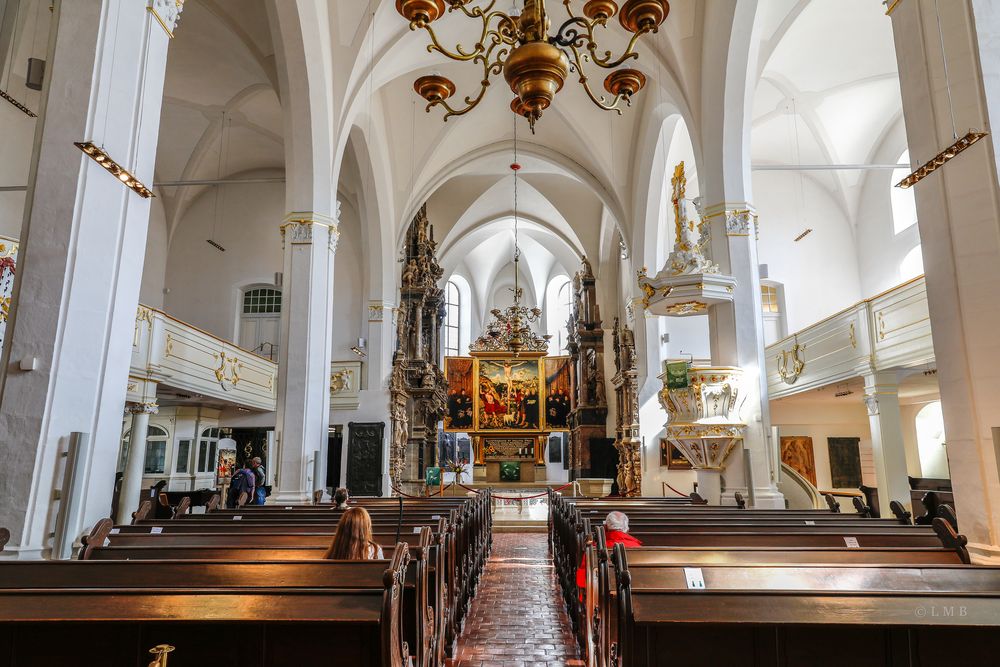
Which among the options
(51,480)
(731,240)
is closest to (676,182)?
(731,240)

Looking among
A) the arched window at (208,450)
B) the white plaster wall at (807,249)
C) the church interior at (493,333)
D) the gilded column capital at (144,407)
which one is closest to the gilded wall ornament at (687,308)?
the church interior at (493,333)

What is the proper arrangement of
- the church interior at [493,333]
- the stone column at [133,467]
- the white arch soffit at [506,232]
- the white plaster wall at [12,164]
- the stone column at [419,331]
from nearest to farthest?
the church interior at [493,333] → the stone column at [133,467] → the white plaster wall at [12,164] → the stone column at [419,331] → the white arch soffit at [506,232]

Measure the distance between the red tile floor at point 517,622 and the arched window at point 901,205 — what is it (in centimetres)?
1157

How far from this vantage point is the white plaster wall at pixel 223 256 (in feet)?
53.2

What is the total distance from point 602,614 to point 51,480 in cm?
362

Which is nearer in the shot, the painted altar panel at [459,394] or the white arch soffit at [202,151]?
the white arch soffit at [202,151]

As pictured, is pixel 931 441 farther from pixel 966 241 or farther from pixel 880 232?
pixel 966 241

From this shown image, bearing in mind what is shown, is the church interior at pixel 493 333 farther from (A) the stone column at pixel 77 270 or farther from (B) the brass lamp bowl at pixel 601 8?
(B) the brass lamp bowl at pixel 601 8

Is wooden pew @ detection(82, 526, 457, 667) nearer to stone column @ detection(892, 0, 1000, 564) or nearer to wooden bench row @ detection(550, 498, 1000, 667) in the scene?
wooden bench row @ detection(550, 498, 1000, 667)

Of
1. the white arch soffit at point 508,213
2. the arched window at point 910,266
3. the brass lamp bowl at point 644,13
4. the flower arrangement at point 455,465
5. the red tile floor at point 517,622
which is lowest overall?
the red tile floor at point 517,622

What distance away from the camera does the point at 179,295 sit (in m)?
16.3

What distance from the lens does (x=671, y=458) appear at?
599 inches

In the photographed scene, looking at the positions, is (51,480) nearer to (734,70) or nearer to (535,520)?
(734,70)

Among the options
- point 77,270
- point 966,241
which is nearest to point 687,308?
point 966,241
